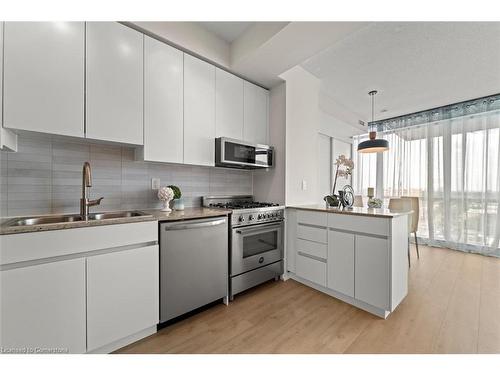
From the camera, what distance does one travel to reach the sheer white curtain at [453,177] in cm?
346

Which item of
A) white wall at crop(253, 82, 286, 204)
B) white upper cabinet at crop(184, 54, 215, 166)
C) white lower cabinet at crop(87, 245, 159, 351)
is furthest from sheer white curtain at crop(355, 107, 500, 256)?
white lower cabinet at crop(87, 245, 159, 351)

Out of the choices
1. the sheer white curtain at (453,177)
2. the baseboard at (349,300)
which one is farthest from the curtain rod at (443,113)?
the baseboard at (349,300)

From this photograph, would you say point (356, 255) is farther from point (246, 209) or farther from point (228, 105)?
point (228, 105)

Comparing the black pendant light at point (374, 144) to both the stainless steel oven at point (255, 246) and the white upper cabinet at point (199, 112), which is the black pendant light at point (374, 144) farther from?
the white upper cabinet at point (199, 112)

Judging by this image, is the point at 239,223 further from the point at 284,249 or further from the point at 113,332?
the point at 113,332

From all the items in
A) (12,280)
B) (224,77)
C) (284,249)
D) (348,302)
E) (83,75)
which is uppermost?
(224,77)

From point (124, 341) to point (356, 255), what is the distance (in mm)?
1961

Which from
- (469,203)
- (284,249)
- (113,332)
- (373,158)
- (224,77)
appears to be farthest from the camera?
(373,158)

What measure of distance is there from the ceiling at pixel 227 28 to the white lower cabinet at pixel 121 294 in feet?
6.88

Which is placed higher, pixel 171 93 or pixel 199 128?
pixel 171 93

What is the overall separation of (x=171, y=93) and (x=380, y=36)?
7.19ft

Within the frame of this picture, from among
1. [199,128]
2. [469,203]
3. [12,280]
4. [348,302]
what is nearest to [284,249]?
[348,302]

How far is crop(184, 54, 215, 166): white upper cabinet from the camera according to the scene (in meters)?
2.00

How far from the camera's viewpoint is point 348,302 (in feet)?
6.66
